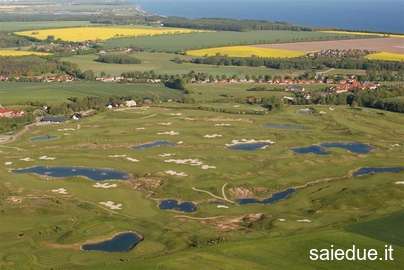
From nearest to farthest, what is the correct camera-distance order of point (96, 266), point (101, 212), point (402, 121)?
1. point (96, 266)
2. point (101, 212)
3. point (402, 121)

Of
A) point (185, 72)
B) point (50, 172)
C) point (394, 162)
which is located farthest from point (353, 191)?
point (185, 72)

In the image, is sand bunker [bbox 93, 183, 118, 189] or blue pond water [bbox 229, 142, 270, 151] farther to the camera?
Result: blue pond water [bbox 229, 142, 270, 151]

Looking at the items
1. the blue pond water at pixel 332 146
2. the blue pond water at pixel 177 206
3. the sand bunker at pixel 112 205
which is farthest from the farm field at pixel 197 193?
the blue pond water at pixel 332 146

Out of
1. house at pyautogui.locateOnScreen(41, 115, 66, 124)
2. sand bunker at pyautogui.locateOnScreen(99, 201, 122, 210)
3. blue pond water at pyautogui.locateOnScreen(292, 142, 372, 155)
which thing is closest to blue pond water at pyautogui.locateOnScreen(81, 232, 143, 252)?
sand bunker at pyautogui.locateOnScreen(99, 201, 122, 210)

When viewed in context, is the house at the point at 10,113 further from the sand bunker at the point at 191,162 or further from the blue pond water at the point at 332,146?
the blue pond water at the point at 332,146

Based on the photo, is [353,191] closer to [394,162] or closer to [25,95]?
[394,162]

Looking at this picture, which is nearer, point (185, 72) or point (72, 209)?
point (72, 209)

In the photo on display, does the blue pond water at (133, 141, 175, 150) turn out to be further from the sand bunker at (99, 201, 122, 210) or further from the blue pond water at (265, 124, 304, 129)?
the sand bunker at (99, 201, 122, 210)
